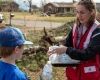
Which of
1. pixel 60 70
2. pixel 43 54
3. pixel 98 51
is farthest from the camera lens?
pixel 43 54

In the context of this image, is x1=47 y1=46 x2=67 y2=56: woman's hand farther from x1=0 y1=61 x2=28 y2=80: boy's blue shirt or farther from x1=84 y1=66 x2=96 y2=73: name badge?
x1=0 y1=61 x2=28 y2=80: boy's blue shirt

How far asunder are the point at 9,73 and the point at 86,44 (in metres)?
1.36

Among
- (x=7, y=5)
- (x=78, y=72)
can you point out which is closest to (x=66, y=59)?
(x=78, y=72)

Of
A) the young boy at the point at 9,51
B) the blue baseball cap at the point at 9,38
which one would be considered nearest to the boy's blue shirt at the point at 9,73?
the young boy at the point at 9,51

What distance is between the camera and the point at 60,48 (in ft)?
15.4

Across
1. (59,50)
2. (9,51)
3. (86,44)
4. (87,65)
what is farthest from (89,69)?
(9,51)

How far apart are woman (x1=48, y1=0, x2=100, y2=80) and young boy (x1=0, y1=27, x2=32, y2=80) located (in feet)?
3.13

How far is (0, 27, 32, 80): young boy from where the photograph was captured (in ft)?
12.2

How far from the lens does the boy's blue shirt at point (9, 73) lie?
367 centimetres

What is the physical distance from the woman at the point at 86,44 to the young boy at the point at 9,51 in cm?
95

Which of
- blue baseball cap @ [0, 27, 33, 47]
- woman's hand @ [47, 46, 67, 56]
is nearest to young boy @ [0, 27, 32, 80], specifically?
blue baseball cap @ [0, 27, 33, 47]

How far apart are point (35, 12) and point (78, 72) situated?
54.2 metres

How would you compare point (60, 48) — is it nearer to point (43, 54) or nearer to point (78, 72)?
point (78, 72)

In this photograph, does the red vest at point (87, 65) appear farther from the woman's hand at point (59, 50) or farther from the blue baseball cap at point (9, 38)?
the blue baseball cap at point (9, 38)
